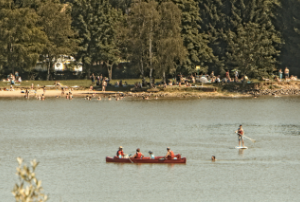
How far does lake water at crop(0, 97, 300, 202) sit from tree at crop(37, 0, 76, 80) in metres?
19.1

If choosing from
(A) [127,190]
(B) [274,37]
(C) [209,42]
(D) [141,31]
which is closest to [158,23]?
(D) [141,31]

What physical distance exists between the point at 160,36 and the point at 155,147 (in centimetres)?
4989

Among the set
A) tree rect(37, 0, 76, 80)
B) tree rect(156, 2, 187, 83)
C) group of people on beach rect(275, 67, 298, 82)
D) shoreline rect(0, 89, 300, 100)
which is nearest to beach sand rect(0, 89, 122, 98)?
shoreline rect(0, 89, 300, 100)

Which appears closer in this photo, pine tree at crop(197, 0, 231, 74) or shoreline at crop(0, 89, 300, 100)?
shoreline at crop(0, 89, 300, 100)

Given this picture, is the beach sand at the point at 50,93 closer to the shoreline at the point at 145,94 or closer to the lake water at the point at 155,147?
the shoreline at the point at 145,94

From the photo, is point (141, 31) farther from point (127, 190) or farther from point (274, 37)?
point (127, 190)

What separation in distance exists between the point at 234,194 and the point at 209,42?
8108 centimetres

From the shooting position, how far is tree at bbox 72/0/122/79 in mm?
118750

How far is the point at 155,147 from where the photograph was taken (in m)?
58.7

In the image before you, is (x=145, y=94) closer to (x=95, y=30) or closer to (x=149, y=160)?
(x=95, y=30)

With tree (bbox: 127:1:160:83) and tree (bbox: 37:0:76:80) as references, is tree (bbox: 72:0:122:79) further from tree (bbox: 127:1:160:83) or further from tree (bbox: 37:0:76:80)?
tree (bbox: 127:1:160:83)

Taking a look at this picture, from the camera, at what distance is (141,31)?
10525cm

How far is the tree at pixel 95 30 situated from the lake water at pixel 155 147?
20201mm

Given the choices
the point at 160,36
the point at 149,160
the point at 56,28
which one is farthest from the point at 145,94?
the point at 149,160
